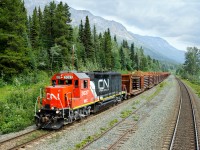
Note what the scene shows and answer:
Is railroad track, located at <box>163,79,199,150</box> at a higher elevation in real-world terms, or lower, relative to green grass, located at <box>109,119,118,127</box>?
lower

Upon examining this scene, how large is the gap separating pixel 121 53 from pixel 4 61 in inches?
3045

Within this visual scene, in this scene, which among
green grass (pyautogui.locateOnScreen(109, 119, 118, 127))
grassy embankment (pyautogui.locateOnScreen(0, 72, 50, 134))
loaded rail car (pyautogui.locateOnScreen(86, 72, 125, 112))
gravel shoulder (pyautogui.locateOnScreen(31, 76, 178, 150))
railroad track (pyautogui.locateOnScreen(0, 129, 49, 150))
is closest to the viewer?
railroad track (pyautogui.locateOnScreen(0, 129, 49, 150))

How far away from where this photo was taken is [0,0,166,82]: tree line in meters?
32.4

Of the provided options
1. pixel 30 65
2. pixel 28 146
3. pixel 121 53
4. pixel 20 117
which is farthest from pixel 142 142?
pixel 121 53

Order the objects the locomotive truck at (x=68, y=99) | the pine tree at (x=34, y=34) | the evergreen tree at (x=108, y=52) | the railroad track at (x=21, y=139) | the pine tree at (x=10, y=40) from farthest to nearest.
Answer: the evergreen tree at (x=108, y=52)
the pine tree at (x=34, y=34)
the pine tree at (x=10, y=40)
the locomotive truck at (x=68, y=99)
the railroad track at (x=21, y=139)

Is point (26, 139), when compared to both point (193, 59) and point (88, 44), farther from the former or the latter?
point (193, 59)

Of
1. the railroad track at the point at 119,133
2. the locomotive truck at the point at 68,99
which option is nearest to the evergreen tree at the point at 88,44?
the locomotive truck at the point at 68,99

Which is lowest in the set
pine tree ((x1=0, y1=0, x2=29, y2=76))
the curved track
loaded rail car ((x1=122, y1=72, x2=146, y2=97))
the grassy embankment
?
the curved track

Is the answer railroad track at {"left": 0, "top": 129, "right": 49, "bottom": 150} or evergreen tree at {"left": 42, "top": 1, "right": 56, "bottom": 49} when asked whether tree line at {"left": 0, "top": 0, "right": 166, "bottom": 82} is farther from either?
railroad track at {"left": 0, "top": 129, "right": 49, "bottom": 150}

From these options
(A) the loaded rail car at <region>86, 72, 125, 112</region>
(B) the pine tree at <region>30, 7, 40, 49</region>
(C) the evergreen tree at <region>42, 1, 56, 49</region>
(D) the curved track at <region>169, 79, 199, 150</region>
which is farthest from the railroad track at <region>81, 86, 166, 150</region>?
(B) the pine tree at <region>30, 7, 40, 49</region>

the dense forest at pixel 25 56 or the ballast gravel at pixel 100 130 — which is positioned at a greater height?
the dense forest at pixel 25 56

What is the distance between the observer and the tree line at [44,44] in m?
32.4

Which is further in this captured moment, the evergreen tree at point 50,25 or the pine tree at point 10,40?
the evergreen tree at point 50,25

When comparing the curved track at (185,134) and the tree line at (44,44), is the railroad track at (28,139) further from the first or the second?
the tree line at (44,44)
